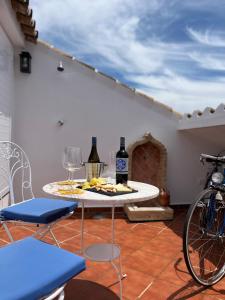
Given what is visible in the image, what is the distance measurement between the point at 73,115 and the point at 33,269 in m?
3.04

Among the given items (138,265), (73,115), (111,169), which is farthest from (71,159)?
(73,115)

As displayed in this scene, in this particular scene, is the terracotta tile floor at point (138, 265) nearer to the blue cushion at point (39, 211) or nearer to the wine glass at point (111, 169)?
the blue cushion at point (39, 211)

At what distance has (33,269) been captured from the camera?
0.84 metres

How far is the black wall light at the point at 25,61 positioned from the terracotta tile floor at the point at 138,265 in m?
2.17

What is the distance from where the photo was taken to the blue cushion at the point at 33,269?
2.39 ft

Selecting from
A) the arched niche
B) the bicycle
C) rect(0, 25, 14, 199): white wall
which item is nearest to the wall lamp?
rect(0, 25, 14, 199): white wall

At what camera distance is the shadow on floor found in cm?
171

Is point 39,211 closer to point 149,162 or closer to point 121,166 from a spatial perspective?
point 121,166

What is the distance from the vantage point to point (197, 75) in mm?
5543

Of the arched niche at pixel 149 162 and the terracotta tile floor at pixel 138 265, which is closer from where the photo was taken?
the terracotta tile floor at pixel 138 265

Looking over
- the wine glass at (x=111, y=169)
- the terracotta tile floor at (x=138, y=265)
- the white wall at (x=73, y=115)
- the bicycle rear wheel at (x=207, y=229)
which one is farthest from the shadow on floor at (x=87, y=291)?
the white wall at (x=73, y=115)

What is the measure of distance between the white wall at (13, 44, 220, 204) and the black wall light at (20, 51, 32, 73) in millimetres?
78

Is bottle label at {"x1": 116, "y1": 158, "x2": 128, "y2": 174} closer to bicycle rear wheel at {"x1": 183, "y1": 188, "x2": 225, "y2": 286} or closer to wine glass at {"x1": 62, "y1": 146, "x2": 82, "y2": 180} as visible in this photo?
wine glass at {"x1": 62, "y1": 146, "x2": 82, "y2": 180}

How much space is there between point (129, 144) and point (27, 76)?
6.01 feet
